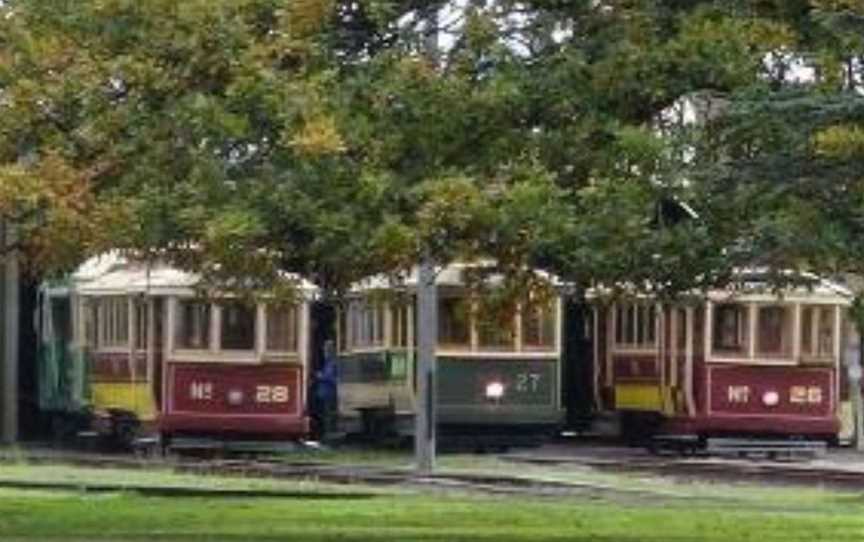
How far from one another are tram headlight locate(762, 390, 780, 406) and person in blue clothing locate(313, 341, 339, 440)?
7.55 metres

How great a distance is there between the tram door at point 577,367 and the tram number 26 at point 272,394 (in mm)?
5340

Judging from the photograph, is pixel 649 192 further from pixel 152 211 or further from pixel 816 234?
pixel 152 211

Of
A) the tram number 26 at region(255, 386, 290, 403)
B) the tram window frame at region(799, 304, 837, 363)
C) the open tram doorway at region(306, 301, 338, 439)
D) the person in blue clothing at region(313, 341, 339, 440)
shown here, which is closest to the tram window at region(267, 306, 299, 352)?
the tram number 26 at region(255, 386, 290, 403)

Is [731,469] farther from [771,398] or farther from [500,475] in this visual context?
[771,398]

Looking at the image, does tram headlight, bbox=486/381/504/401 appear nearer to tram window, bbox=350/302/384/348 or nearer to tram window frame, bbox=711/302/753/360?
tram window, bbox=350/302/384/348

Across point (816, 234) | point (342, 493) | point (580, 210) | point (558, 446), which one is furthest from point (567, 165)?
point (558, 446)

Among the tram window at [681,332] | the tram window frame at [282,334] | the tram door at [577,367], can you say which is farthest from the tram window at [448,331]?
the tram window at [681,332]

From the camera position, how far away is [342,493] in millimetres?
28312

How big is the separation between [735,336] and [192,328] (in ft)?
27.4

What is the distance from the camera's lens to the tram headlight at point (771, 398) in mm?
40625

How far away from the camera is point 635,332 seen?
41844 millimetres

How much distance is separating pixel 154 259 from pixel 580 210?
11.7 feet

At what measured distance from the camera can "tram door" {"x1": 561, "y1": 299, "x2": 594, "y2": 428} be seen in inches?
1734

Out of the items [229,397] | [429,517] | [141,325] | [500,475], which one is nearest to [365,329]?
[229,397]
